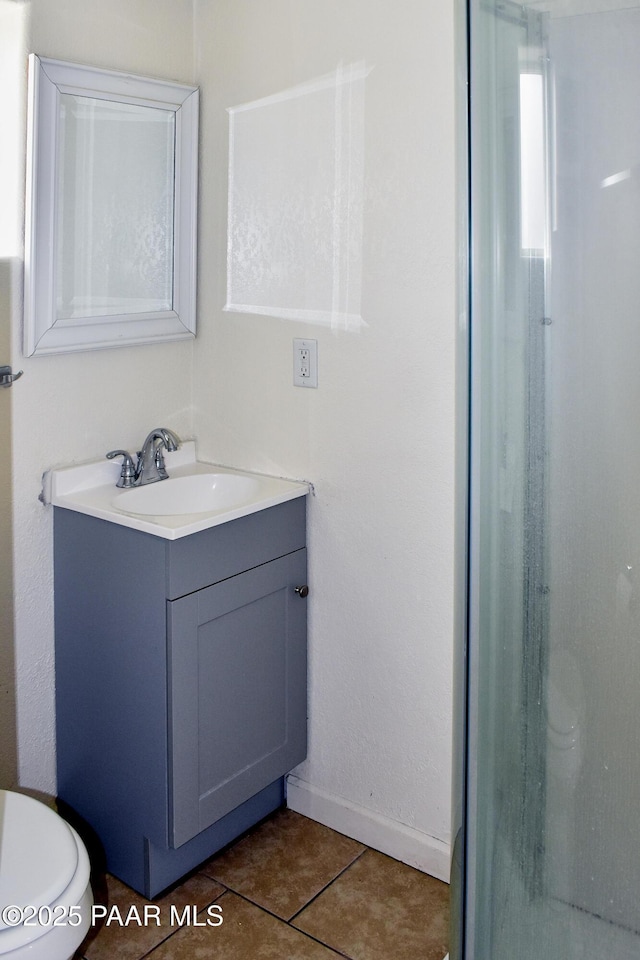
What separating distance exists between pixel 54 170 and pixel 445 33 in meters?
0.83

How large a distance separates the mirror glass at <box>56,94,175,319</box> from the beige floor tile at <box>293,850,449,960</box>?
54.4 inches

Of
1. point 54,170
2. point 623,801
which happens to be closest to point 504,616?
point 623,801

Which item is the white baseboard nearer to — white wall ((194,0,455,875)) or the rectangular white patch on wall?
white wall ((194,0,455,875))

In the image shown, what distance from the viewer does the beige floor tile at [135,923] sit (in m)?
1.79

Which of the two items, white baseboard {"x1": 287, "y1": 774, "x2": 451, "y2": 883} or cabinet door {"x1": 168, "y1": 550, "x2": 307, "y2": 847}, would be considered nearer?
cabinet door {"x1": 168, "y1": 550, "x2": 307, "y2": 847}

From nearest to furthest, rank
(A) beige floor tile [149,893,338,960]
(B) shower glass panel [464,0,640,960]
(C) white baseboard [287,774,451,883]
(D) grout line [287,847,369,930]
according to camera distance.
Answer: (B) shower glass panel [464,0,640,960] < (A) beige floor tile [149,893,338,960] < (D) grout line [287,847,369,930] < (C) white baseboard [287,774,451,883]

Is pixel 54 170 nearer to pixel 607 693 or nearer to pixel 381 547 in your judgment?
pixel 381 547

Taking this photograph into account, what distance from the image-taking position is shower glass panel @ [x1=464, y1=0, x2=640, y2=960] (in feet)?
3.52

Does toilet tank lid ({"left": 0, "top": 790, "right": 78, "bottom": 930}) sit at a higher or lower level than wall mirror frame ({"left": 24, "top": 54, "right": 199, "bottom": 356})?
lower

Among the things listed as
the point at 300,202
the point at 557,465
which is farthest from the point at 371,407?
the point at 557,465

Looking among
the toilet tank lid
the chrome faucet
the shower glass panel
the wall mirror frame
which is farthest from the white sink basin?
the shower glass panel

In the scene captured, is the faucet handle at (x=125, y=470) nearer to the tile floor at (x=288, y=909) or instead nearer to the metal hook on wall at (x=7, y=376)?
the metal hook on wall at (x=7, y=376)

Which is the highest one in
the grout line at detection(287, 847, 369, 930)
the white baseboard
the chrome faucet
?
the chrome faucet

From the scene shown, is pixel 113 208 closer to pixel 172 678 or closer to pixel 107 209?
pixel 107 209
